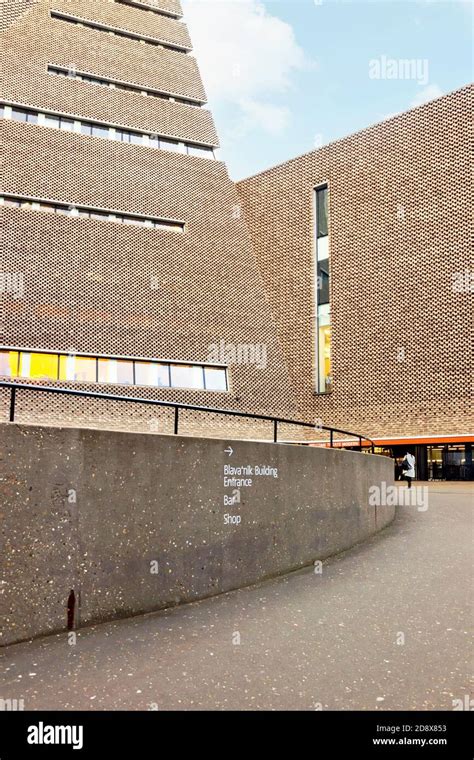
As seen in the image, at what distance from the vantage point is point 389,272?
1219 inches

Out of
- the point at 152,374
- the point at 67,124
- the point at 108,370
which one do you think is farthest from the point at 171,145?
the point at 108,370

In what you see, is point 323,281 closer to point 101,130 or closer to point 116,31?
point 101,130

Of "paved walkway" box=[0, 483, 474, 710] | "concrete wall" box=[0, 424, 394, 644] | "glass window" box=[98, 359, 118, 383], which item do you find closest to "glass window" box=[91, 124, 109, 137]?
"glass window" box=[98, 359, 118, 383]

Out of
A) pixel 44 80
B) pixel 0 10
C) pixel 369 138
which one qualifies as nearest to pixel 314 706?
pixel 369 138

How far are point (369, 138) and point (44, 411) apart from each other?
2196 centimetres

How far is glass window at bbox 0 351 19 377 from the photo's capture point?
24938 mm

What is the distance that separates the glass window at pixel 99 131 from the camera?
111 ft

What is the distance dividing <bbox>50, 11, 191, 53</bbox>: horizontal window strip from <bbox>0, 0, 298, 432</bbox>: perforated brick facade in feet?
1.88

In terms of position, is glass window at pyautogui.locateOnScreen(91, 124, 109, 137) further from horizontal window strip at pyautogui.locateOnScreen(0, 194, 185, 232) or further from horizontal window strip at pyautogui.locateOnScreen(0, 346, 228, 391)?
→ horizontal window strip at pyautogui.locateOnScreen(0, 346, 228, 391)

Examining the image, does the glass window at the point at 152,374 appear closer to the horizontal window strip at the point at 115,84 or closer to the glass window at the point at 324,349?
the glass window at the point at 324,349

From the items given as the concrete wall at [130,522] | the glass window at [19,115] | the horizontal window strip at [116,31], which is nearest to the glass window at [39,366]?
the glass window at [19,115]

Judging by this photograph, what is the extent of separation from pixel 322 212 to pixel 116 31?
18.6 m

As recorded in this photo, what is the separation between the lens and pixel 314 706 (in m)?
4.35
